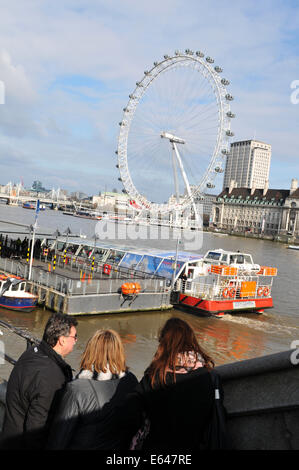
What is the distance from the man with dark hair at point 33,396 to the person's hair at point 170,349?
594 millimetres

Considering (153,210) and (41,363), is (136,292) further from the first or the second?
(153,210)

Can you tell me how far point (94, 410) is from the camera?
8.04ft

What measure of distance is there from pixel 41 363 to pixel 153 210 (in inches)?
2386

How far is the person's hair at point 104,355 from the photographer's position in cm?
259

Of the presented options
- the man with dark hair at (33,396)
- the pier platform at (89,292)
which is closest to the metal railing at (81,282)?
the pier platform at (89,292)

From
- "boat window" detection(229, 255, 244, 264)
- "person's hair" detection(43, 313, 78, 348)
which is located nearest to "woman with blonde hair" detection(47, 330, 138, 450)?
"person's hair" detection(43, 313, 78, 348)

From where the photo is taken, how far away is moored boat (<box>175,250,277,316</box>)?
18.6 metres

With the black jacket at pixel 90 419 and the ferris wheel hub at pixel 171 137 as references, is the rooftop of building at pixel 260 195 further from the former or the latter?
the black jacket at pixel 90 419

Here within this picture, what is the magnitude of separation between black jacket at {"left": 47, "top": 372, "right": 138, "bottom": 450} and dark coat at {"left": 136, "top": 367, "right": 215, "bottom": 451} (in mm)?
133

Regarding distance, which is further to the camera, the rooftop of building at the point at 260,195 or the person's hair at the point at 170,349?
the rooftop of building at the point at 260,195

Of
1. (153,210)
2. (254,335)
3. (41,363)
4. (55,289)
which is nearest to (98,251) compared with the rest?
(55,289)

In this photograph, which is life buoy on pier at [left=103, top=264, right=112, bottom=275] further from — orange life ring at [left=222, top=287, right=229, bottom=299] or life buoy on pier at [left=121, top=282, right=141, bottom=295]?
orange life ring at [left=222, top=287, right=229, bottom=299]

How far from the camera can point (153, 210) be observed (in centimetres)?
6312

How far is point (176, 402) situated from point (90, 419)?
49 cm
